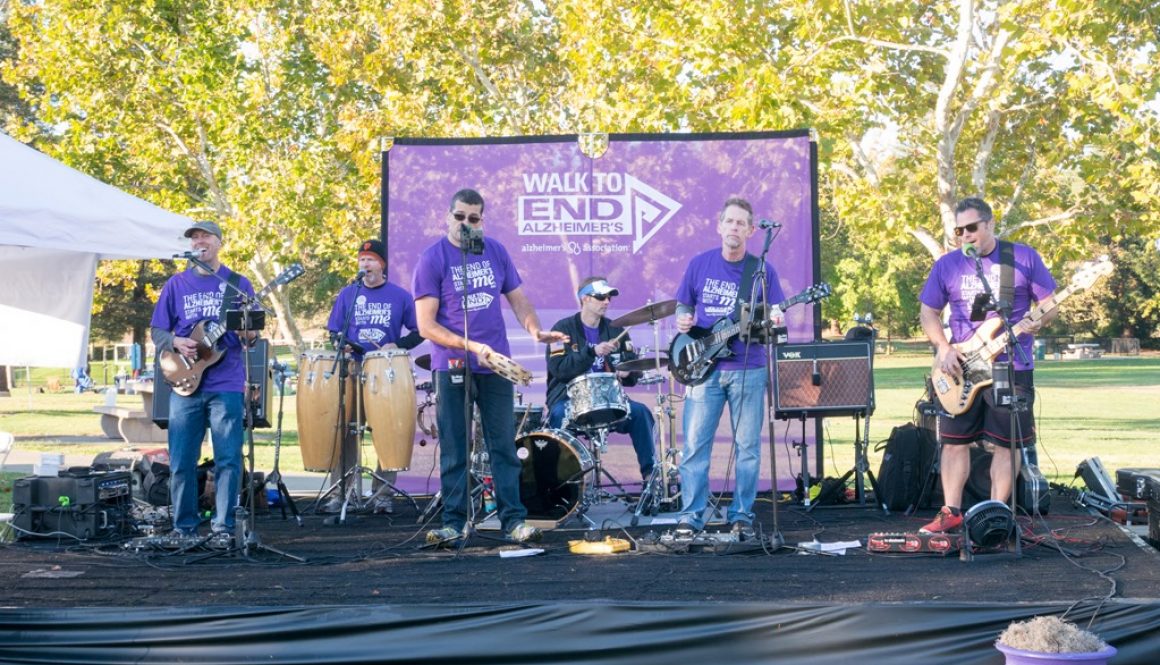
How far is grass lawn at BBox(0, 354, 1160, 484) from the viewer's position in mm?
14594

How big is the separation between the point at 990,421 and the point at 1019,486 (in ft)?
4.58

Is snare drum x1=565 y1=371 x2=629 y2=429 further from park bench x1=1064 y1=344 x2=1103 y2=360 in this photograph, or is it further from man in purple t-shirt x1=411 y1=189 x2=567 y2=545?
park bench x1=1064 y1=344 x2=1103 y2=360

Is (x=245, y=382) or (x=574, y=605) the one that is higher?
(x=245, y=382)

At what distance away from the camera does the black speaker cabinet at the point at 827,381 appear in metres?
8.26

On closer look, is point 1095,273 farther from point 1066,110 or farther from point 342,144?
point 342,144

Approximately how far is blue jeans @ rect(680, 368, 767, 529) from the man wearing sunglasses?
102 cm

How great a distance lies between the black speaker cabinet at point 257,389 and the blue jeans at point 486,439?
7.22ft

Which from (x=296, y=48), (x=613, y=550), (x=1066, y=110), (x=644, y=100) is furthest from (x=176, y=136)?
(x=613, y=550)

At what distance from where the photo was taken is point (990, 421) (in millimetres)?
6789

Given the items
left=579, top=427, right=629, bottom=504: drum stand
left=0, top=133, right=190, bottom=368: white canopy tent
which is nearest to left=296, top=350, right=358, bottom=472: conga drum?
left=0, top=133, right=190, bottom=368: white canopy tent

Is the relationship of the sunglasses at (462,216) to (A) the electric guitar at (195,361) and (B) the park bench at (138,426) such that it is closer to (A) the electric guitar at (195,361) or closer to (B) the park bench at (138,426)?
(A) the electric guitar at (195,361)

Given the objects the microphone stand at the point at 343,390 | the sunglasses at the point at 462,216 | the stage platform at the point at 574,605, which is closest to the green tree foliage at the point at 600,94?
the microphone stand at the point at 343,390

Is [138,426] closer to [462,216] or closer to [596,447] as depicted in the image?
[596,447]

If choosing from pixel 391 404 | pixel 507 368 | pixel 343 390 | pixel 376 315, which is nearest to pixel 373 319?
pixel 376 315
